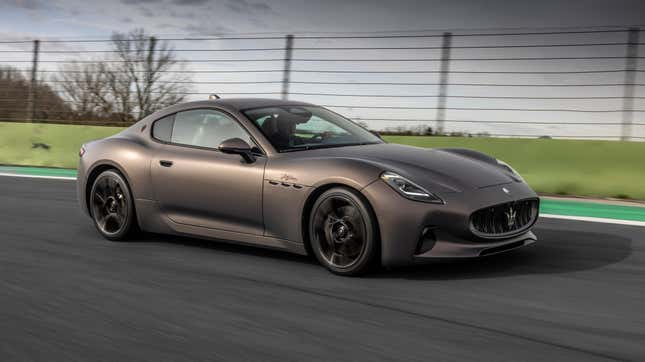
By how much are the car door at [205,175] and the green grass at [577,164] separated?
193 inches

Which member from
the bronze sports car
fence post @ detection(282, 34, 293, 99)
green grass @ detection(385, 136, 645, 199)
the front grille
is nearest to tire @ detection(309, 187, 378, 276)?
the bronze sports car

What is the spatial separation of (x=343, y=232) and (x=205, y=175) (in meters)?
1.35

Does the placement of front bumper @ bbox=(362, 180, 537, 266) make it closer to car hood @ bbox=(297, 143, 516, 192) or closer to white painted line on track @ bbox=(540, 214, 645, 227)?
car hood @ bbox=(297, 143, 516, 192)

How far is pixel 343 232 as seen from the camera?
5.33 metres

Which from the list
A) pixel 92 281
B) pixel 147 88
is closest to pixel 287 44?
pixel 147 88

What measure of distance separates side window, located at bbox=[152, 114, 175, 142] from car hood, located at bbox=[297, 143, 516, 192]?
1.43 m

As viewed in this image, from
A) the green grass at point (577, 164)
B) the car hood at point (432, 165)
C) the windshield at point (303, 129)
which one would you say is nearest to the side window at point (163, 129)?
the windshield at point (303, 129)

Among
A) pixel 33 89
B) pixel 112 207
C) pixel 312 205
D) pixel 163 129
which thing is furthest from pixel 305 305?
pixel 33 89

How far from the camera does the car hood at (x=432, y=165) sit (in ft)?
17.5

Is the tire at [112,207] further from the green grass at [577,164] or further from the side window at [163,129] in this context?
the green grass at [577,164]

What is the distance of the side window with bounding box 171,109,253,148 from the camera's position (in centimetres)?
625

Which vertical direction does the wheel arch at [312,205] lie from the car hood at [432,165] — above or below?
below

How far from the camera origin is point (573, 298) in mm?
4816

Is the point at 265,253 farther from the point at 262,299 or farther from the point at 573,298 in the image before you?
the point at 573,298
